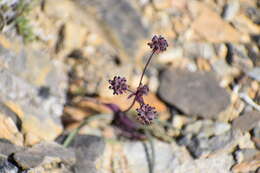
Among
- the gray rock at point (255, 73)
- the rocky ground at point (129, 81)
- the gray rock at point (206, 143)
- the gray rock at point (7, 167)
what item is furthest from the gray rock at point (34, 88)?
the gray rock at point (255, 73)

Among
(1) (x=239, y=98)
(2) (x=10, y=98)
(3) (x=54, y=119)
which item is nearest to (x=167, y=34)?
(1) (x=239, y=98)

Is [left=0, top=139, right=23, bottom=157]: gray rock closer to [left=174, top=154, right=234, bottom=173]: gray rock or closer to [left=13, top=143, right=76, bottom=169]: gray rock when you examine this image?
[left=13, top=143, right=76, bottom=169]: gray rock

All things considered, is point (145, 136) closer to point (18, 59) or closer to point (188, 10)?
point (18, 59)

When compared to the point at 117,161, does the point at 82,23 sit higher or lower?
higher

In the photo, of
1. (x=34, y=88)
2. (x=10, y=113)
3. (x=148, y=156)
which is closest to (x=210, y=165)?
(x=148, y=156)

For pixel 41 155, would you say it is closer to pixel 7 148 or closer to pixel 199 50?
pixel 7 148

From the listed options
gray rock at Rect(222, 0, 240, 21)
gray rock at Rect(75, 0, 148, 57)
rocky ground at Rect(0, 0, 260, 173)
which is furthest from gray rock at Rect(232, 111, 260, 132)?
gray rock at Rect(222, 0, 240, 21)
